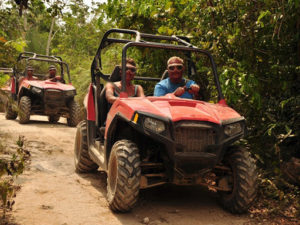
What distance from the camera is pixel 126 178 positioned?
3.61m

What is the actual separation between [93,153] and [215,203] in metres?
1.66

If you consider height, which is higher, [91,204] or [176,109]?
[176,109]

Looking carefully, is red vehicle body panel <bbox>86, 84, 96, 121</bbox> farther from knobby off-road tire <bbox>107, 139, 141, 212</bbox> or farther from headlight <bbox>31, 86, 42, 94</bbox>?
headlight <bbox>31, 86, 42, 94</bbox>

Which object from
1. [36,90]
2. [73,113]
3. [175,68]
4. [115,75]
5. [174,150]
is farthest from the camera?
[73,113]

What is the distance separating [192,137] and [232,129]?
1.52 feet

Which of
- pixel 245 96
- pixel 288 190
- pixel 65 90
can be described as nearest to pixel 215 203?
pixel 288 190

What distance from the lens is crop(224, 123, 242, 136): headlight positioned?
3782 mm

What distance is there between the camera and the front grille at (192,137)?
11.8 feet

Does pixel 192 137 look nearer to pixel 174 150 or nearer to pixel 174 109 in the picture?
pixel 174 150

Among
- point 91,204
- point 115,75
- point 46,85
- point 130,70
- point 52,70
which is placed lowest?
point 91,204

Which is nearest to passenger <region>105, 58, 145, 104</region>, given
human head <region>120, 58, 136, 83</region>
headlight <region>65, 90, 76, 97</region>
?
human head <region>120, 58, 136, 83</region>

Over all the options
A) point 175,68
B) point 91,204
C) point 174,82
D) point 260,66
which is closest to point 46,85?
point 174,82

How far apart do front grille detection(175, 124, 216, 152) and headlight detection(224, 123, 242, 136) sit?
0.67ft

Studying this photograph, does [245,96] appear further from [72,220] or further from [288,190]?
[72,220]
